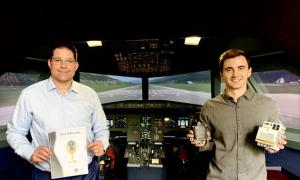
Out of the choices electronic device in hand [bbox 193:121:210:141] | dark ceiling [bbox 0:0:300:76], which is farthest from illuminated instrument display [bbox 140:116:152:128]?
electronic device in hand [bbox 193:121:210:141]

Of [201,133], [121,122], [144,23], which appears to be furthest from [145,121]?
[201,133]

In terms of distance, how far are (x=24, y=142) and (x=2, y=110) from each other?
2553 mm

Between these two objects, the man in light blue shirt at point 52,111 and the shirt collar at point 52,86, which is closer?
the man in light blue shirt at point 52,111

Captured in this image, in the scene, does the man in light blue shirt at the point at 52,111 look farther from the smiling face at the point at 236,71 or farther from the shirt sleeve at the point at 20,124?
the smiling face at the point at 236,71

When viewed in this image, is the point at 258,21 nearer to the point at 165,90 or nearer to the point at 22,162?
the point at 165,90

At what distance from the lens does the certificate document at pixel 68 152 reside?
1669 millimetres

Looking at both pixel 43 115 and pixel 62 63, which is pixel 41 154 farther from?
pixel 62 63

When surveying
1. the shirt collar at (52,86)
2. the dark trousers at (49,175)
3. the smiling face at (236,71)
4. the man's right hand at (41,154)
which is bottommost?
the dark trousers at (49,175)

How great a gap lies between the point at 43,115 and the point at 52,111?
0.06 metres

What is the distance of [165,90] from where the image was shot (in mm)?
4684

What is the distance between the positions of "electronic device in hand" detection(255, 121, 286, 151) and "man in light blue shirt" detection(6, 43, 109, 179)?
3.09 ft

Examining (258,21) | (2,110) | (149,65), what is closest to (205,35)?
(258,21)

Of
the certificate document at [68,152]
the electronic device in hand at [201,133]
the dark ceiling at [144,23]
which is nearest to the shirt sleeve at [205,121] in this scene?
the electronic device in hand at [201,133]

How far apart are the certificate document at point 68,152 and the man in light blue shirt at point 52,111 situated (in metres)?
0.07
